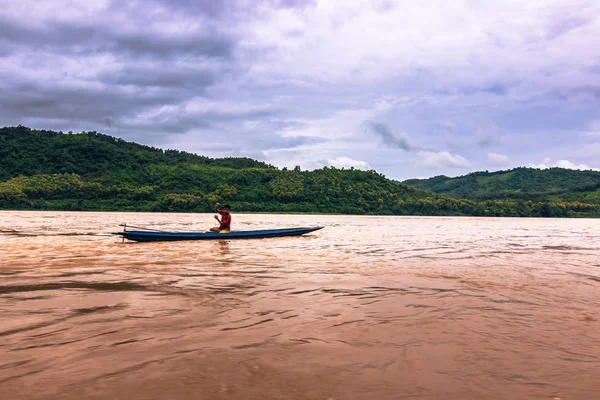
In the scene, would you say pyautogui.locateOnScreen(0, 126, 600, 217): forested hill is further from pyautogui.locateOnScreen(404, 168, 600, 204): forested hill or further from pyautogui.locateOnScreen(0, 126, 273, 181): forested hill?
A: pyautogui.locateOnScreen(404, 168, 600, 204): forested hill

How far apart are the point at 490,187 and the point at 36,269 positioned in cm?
19503

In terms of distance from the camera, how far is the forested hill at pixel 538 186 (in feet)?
431

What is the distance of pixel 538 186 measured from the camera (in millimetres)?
168875

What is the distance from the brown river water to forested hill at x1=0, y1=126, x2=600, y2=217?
96.6m

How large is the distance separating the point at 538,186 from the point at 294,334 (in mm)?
187751

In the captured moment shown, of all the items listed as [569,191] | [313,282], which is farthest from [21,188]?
[569,191]

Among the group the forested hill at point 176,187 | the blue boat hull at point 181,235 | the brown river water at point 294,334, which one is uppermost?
the forested hill at point 176,187

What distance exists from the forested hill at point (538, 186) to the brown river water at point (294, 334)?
135 metres

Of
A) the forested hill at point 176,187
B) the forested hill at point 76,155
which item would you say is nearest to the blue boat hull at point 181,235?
the forested hill at point 176,187

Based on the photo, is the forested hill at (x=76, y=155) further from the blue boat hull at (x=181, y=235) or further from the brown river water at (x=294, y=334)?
the brown river water at (x=294, y=334)

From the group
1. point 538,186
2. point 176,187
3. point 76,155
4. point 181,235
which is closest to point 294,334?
point 181,235

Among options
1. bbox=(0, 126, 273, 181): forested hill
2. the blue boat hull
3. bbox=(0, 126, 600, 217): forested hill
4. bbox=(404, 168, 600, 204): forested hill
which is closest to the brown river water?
the blue boat hull

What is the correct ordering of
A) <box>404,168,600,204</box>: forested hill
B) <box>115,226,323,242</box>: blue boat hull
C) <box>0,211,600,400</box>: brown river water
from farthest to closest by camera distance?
1. <box>404,168,600,204</box>: forested hill
2. <box>115,226,323,242</box>: blue boat hull
3. <box>0,211,600,400</box>: brown river water

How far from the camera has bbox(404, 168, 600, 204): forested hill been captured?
431 ft
